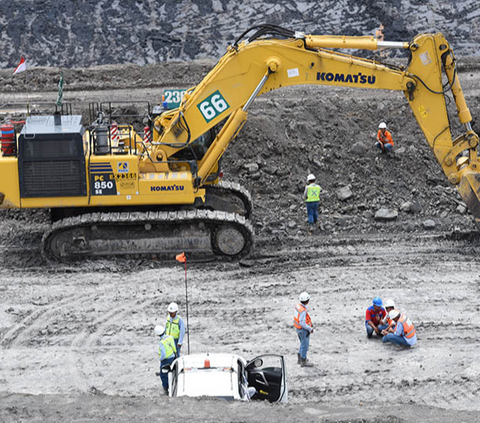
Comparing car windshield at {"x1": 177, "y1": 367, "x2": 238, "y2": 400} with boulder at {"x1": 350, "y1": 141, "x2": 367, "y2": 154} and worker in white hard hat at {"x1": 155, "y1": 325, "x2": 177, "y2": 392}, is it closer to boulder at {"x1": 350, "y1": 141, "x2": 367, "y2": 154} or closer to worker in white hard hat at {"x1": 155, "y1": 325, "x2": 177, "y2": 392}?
worker in white hard hat at {"x1": 155, "y1": 325, "x2": 177, "y2": 392}

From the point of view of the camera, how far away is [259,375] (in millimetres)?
11758

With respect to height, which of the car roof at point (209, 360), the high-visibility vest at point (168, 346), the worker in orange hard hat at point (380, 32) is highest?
the worker in orange hard hat at point (380, 32)

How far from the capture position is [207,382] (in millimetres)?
10906

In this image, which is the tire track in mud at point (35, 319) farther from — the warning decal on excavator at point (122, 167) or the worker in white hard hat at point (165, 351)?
the worker in white hard hat at point (165, 351)

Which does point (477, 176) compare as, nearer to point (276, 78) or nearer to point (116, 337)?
point (276, 78)

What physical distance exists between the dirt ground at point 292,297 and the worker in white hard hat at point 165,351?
0.34 m

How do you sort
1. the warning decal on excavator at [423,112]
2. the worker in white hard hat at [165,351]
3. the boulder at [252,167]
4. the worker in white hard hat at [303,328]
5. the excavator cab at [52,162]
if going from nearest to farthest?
the worker in white hard hat at [165,351] → the worker in white hard hat at [303,328] → the excavator cab at [52,162] → the warning decal on excavator at [423,112] → the boulder at [252,167]

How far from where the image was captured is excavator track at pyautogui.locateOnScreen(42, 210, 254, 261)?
56.4 feet

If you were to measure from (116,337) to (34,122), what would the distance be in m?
5.47

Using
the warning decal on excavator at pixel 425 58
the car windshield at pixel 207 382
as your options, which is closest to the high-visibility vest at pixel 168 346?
the car windshield at pixel 207 382

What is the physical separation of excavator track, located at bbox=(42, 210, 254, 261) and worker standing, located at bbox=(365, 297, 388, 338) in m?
4.22

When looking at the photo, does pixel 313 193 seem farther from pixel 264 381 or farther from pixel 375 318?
pixel 264 381

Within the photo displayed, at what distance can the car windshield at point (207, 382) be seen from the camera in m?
10.8

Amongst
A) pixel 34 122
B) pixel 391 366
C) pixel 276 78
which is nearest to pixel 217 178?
pixel 276 78
